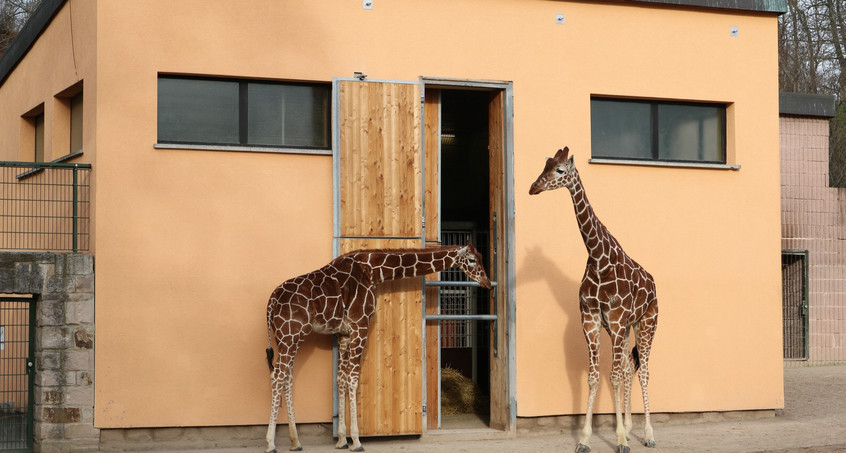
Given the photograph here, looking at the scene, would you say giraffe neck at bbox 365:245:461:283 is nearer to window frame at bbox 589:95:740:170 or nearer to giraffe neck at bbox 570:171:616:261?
giraffe neck at bbox 570:171:616:261

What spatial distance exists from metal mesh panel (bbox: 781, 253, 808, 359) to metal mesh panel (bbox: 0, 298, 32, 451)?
39.0 ft

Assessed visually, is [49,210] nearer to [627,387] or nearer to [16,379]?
[16,379]

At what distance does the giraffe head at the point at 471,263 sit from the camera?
360 inches

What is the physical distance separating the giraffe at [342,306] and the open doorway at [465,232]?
2.63 m

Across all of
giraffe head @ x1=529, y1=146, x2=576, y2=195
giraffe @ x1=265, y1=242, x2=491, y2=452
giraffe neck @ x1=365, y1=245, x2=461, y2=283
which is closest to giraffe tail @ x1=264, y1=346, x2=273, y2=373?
giraffe @ x1=265, y1=242, x2=491, y2=452

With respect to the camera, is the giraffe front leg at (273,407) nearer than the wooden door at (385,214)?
Yes

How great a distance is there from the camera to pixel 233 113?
9445mm

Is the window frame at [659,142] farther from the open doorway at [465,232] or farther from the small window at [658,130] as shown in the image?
the open doorway at [465,232]

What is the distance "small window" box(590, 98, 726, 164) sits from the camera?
1054cm

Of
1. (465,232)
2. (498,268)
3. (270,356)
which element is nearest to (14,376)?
(270,356)

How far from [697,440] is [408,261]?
352 centimetres

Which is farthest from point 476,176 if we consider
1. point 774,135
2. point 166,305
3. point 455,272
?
point 166,305

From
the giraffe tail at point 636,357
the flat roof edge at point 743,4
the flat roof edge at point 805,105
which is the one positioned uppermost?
the flat roof edge at point 743,4

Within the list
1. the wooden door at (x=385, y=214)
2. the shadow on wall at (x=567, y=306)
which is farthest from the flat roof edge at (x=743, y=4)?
the wooden door at (x=385, y=214)
